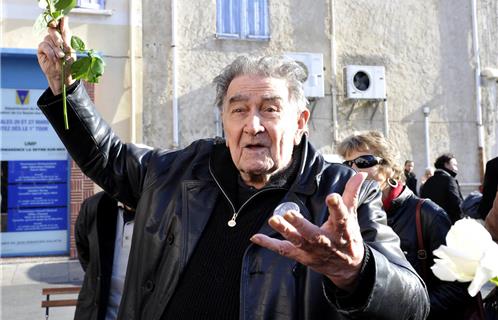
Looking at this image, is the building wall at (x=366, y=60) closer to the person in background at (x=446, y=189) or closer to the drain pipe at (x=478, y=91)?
the drain pipe at (x=478, y=91)

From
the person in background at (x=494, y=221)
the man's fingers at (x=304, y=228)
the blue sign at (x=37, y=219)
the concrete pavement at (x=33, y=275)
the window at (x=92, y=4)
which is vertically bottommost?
the concrete pavement at (x=33, y=275)

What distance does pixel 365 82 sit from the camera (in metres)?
13.5

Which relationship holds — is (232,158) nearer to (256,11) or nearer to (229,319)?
(229,319)

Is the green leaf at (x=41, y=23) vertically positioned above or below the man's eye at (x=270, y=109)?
above

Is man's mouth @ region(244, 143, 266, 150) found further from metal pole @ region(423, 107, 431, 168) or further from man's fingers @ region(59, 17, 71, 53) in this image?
metal pole @ region(423, 107, 431, 168)

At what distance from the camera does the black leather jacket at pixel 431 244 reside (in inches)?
119

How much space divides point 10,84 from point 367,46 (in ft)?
26.1

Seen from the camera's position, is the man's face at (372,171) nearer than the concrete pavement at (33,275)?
Yes

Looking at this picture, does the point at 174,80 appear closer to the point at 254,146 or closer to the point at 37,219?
the point at 37,219

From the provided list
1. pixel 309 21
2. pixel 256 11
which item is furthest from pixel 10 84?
pixel 309 21

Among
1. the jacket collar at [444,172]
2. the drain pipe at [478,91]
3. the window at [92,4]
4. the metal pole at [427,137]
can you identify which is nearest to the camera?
the jacket collar at [444,172]

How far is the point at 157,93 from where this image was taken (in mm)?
11930

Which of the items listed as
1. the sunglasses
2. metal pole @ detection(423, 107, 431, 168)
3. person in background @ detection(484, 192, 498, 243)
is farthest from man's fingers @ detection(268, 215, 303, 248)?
metal pole @ detection(423, 107, 431, 168)

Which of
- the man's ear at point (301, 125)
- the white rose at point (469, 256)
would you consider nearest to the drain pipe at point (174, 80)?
the man's ear at point (301, 125)
